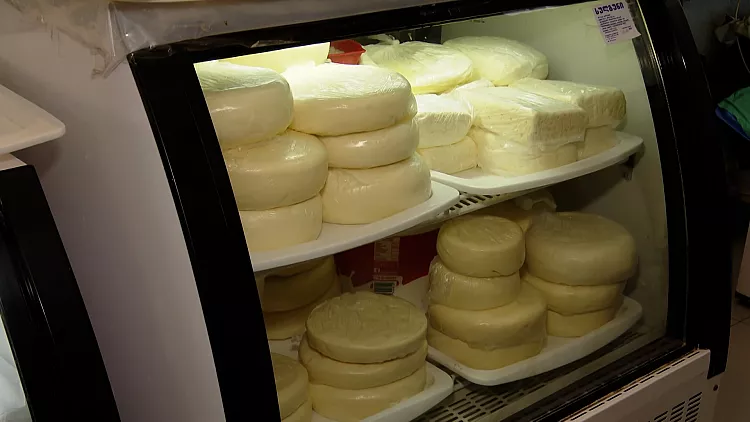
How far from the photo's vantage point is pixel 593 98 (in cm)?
164

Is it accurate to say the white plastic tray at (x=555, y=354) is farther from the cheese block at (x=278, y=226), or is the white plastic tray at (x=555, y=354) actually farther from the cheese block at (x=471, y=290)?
the cheese block at (x=278, y=226)

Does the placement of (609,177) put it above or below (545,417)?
above

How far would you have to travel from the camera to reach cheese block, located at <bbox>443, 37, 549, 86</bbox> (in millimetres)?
1705

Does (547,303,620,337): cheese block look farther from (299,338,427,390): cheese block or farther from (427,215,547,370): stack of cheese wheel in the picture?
(299,338,427,390): cheese block

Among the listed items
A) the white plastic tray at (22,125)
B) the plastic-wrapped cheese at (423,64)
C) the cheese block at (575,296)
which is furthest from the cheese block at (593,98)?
the white plastic tray at (22,125)

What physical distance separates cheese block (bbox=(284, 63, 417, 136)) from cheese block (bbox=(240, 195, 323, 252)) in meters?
0.15

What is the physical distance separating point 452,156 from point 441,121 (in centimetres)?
9

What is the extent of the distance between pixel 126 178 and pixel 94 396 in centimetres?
28

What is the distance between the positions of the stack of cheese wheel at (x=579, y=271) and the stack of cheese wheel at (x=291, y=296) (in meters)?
0.49

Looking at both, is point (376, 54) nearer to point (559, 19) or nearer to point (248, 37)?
point (559, 19)

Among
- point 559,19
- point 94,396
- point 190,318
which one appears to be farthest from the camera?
point 559,19

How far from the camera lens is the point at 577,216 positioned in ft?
5.93

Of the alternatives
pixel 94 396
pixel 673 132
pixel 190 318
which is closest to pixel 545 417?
pixel 673 132

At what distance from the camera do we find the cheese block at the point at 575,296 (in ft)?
5.46
